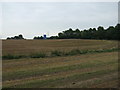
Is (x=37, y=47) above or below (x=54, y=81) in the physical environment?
above

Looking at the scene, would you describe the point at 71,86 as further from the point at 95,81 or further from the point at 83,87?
the point at 95,81

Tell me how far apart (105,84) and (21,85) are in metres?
3.07

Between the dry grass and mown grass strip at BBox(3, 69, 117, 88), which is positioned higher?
the dry grass

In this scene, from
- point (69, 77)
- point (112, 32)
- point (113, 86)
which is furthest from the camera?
point (112, 32)

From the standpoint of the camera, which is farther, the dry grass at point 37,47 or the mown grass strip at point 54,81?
the dry grass at point 37,47

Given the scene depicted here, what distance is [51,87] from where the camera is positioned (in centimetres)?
737

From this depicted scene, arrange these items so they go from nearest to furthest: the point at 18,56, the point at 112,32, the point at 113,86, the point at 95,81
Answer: the point at 113,86, the point at 95,81, the point at 18,56, the point at 112,32

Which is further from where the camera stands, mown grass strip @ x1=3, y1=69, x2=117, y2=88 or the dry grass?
the dry grass

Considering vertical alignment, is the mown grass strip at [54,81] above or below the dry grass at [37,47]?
below

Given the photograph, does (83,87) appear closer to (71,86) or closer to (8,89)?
(71,86)

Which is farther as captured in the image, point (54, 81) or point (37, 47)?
point (37, 47)

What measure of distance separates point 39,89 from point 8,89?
114 cm

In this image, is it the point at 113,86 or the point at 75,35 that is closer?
the point at 113,86

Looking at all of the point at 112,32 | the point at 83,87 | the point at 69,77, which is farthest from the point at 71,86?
the point at 112,32
